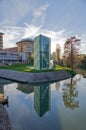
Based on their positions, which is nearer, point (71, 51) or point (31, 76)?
point (31, 76)

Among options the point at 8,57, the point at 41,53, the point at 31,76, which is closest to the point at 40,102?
the point at 31,76

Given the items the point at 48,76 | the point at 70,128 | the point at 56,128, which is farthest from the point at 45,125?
the point at 48,76

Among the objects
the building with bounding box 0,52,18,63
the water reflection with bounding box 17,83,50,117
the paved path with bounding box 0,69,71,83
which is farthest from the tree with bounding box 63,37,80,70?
the building with bounding box 0,52,18,63

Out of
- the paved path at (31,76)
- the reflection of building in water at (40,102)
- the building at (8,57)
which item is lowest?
the reflection of building in water at (40,102)

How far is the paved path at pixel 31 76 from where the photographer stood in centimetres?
3431

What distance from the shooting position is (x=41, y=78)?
116ft

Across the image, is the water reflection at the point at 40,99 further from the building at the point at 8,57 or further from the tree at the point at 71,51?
the building at the point at 8,57

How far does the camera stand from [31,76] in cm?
3434

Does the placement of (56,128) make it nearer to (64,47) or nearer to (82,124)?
(82,124)

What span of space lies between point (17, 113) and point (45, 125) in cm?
381

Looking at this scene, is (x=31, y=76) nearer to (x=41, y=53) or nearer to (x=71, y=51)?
(x=41, y=53)

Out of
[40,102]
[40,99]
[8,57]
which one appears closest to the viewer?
[40,102]

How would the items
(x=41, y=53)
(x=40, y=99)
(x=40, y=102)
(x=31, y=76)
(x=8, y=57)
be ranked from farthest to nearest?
(x=8, y=57)
(x=41, y=53)
(x=31, y=76)
(x=40, y=99)
(x=40, y=102)

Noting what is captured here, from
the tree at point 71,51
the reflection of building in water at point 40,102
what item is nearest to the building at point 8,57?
the tree at point 71,51
